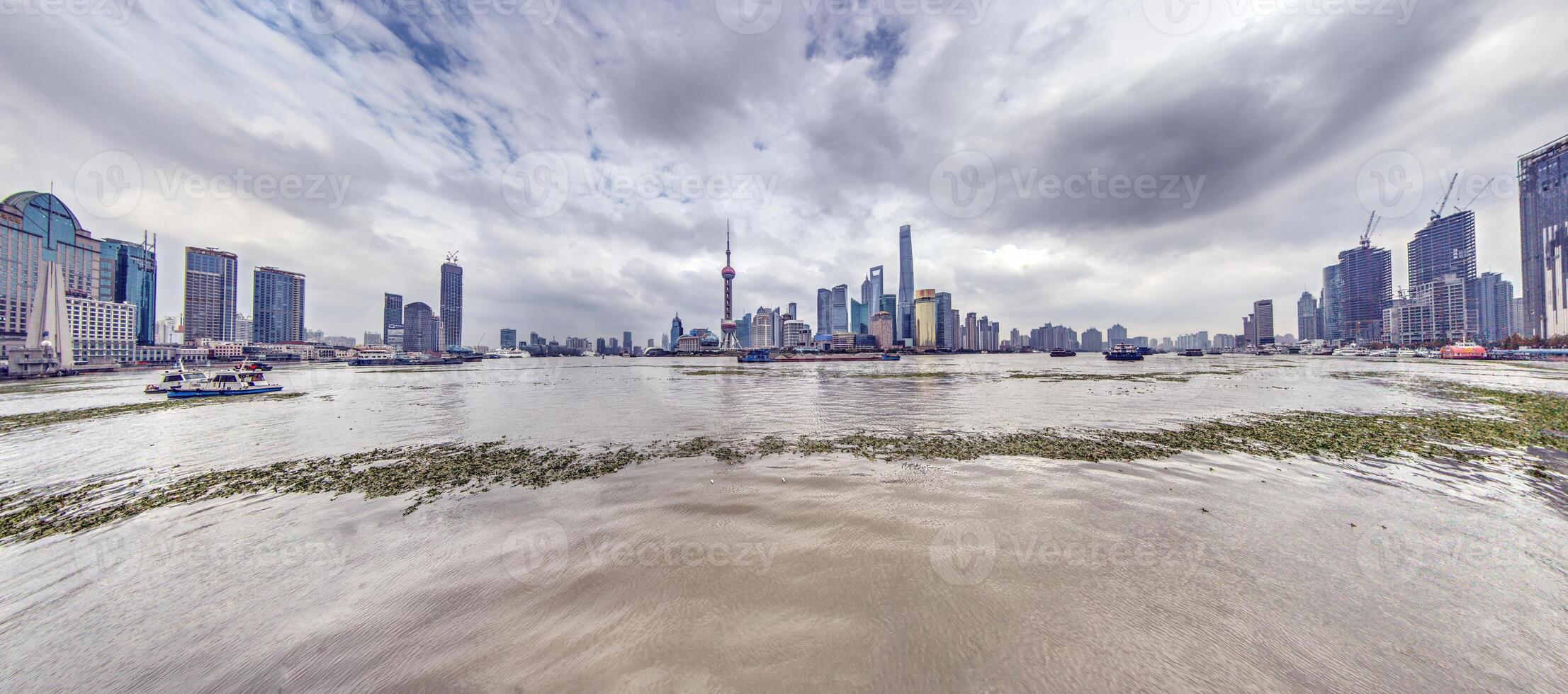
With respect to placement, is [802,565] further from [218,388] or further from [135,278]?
[135,278]

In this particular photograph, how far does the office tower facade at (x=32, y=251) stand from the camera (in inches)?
3583

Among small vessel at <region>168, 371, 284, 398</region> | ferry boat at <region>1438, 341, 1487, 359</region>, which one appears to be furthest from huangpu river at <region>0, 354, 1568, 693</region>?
ferry boat at <region>1438, 341, 1487, 359</region>

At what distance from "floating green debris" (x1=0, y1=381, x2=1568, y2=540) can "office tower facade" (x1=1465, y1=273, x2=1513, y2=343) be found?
254 metres

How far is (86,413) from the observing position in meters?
25.8

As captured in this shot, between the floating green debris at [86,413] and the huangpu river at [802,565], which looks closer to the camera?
the huangpu river at [802,565]

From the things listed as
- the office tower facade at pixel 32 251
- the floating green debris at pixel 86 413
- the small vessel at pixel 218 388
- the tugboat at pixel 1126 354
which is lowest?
the floating green debris at pixel 86 413

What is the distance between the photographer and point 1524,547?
702cm

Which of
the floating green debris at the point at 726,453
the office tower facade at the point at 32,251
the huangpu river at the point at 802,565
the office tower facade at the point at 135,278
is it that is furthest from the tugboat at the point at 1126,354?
the office tower facade at the point at 135,278

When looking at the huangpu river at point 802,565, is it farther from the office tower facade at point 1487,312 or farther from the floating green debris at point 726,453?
the office tower facade at point 1487,312

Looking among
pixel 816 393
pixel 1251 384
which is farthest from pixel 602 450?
pixel 1251 384

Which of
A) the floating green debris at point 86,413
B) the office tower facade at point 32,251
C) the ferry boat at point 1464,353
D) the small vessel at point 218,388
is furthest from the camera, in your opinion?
the ferry boat at point 1464,353

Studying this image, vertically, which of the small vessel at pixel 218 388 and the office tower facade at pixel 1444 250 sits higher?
the office tower facade at pixel 1444 250

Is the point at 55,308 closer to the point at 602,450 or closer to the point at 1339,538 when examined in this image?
the point at 602,450

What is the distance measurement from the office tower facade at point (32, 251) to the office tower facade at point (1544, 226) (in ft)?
1009
